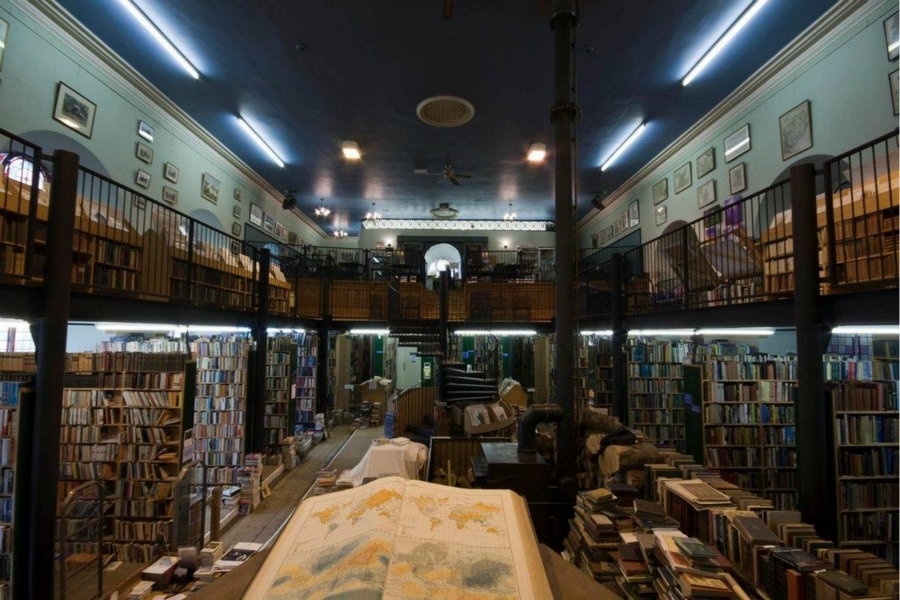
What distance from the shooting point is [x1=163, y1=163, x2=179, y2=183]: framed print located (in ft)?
26.3

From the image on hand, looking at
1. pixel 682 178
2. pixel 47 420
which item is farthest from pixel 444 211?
pixel 47 420

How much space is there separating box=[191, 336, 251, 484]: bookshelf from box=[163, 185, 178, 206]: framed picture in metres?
3.00

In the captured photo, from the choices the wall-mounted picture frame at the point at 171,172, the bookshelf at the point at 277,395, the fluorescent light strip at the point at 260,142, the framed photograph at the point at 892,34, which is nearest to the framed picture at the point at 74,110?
the wall-mounted picture frame at the point at 171,172

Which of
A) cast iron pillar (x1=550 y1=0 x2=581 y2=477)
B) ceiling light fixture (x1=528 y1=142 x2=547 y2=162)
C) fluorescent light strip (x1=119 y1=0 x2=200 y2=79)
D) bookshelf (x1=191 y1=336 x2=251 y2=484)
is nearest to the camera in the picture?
cast iron pillar (x1=550 y1=0 x2=581 y2=477)

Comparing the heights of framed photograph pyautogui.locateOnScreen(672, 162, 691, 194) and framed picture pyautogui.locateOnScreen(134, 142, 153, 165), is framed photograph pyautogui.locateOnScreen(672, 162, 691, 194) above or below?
above

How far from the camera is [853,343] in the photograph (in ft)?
20.4

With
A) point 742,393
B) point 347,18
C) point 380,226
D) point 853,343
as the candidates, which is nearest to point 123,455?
point 347,18

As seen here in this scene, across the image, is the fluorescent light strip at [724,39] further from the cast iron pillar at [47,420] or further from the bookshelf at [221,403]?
the bookshelf at [221,403]

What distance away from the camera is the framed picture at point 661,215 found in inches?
384

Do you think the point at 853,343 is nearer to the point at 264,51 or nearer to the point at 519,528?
the point at 519,528

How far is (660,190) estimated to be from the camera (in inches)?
391

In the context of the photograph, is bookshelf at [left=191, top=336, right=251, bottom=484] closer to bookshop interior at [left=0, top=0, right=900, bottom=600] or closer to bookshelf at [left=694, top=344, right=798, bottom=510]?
bookshop interior at [left=0, top=0, right=900, bottom=600]

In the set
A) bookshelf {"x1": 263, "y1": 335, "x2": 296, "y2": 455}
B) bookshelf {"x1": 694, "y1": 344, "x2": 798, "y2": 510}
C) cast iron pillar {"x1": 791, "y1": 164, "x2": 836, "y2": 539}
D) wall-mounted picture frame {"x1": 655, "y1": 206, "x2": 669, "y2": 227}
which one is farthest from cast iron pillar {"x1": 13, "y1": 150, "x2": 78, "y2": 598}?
wall-mounted picture frame {"x1": 655, "y1": 206, "x2": 669, "y2": 227}

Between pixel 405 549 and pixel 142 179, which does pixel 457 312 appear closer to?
pixel 142 179
